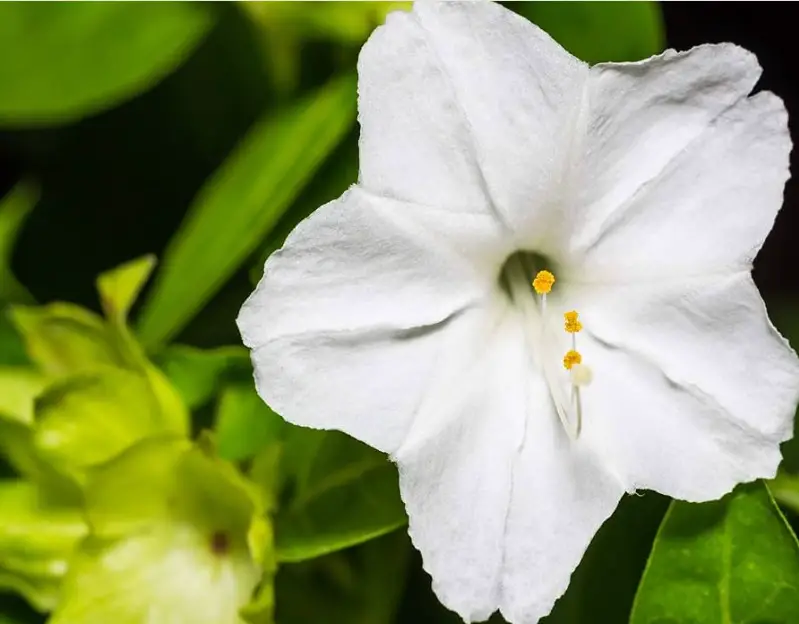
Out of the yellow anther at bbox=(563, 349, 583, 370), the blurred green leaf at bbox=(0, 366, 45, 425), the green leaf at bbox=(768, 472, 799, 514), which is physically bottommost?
the green leaf at bbox=(768, 472, 799, 514)

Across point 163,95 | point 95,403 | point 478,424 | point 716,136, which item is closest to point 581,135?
point 716,136

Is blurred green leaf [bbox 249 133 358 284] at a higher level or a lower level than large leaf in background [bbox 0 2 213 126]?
lower

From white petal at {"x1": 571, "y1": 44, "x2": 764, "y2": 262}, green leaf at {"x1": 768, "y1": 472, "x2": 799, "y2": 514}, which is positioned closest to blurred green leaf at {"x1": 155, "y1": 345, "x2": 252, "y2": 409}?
white petal at {"x1": 571, "y1": 44, "x2": 764, "y2": 262}

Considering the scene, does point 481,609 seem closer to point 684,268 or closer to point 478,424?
point 478,424

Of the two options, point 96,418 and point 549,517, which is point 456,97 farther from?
point 96,418

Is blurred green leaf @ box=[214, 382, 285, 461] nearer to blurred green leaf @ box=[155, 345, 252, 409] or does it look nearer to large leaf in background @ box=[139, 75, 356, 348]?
blurred green leaf @ box=[155, 345, 252, 409]
